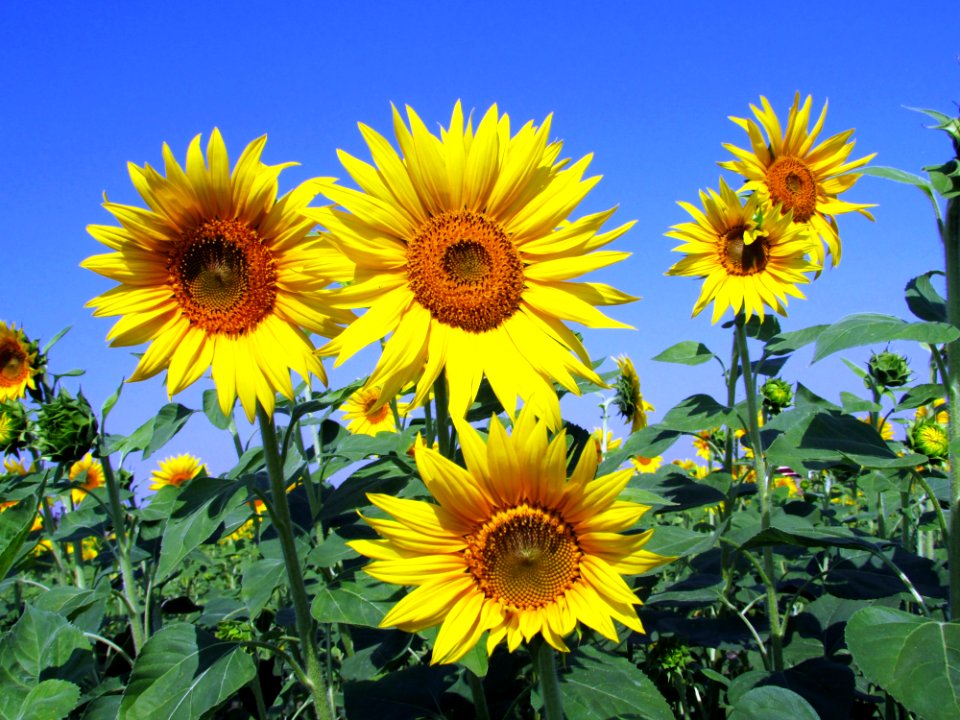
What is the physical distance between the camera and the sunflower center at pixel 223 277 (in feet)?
7.41

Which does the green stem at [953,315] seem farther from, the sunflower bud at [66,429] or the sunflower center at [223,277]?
the sunflower bud at [66,429]

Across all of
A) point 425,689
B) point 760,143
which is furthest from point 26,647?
point 760,143

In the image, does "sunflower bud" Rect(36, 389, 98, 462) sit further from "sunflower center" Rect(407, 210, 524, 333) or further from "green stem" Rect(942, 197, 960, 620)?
"green stem" Rect(942, 197, 960, 620)

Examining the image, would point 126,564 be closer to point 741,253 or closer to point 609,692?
point 609,692

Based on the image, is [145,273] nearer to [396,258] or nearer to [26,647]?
[396,258]

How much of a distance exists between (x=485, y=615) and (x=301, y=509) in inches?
55.8

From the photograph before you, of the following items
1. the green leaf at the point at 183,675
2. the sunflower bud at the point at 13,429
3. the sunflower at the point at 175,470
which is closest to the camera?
the green leaf at the point at 183,675

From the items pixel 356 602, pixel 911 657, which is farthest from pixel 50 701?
pixel 911 657

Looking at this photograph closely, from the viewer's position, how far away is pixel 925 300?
2.78 m

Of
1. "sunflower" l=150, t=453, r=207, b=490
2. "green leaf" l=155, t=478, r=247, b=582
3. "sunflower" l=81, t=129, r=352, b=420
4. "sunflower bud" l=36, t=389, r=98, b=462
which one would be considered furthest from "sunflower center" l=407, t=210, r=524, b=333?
"sunflower" l=150, t=453, r=207, b=490

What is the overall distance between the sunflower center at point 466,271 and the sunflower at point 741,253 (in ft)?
5.05

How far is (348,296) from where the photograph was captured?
2.04 m

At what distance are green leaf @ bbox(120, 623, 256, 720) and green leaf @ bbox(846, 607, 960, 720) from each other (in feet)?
4.85

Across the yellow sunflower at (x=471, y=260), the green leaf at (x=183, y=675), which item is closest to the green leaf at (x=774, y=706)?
the yellow sunflower at (x=471, y=260)
